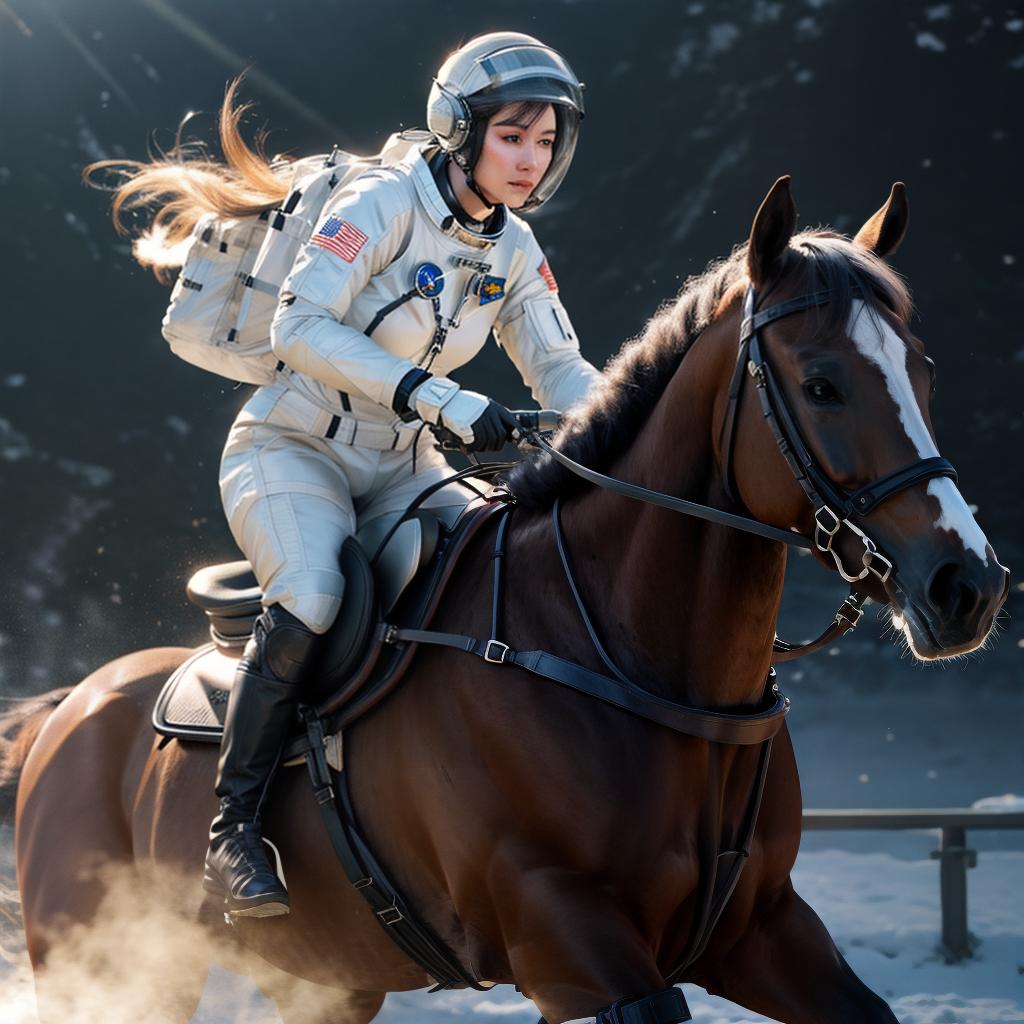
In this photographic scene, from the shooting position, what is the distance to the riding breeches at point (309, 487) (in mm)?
3000

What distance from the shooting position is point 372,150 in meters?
7.58

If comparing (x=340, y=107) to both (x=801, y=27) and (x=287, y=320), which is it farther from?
(x=287, y=320)

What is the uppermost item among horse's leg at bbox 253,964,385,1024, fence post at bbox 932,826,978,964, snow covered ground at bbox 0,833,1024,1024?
horse's leg at bbox 253,964,385,1024

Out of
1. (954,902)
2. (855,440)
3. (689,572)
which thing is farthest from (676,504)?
(954,902)

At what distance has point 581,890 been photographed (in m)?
2.49

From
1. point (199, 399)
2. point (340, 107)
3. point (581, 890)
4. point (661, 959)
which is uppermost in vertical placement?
point (340, 107)

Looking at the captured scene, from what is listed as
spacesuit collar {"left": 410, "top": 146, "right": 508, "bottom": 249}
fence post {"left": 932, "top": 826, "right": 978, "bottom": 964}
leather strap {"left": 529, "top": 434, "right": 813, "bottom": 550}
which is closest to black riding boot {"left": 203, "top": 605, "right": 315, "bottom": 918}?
leather strap {"left": 529, "top": 434, "right": 813, "bottom": 550}

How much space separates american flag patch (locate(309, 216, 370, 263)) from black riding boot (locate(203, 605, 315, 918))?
778 millimetres

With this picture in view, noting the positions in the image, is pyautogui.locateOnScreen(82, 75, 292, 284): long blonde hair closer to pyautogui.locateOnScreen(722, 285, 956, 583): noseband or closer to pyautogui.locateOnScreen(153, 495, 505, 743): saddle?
pyautogui.locateOnScreen(153, 495, 505, 743): saddle

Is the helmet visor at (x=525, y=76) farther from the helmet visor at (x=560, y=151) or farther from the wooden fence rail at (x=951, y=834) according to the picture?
the wooden fence rail at (x=951, y=834)

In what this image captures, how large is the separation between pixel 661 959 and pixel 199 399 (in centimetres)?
575

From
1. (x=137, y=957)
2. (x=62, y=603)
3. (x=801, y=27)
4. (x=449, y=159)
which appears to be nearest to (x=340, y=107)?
(x=801, y=27)

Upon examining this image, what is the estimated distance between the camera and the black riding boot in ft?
9.62

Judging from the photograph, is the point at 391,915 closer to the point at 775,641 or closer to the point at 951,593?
the point at 775,641
